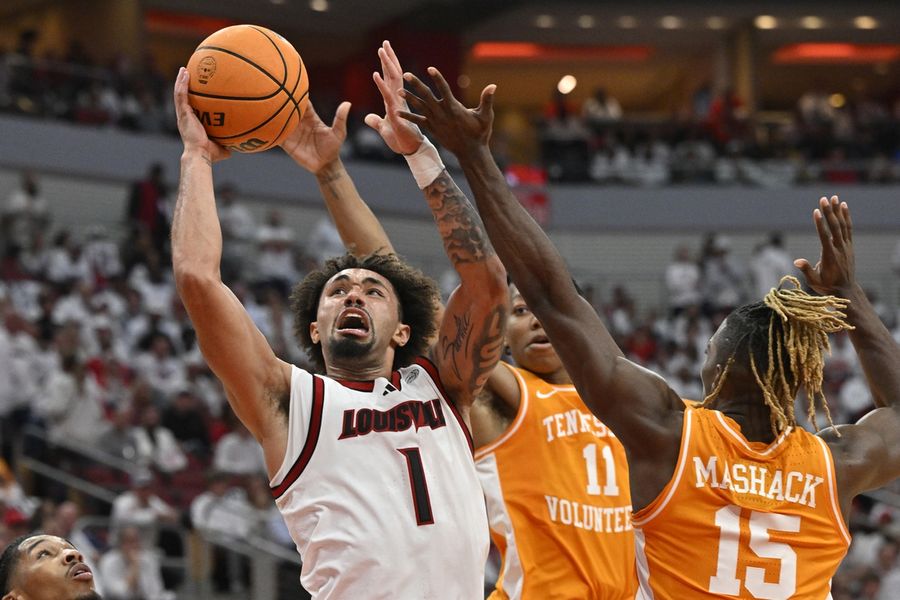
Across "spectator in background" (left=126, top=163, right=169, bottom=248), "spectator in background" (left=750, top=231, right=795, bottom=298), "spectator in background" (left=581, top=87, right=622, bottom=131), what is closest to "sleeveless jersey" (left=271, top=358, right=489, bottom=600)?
"spectator in background" (left=126, top=163, right=169, bottom=248)

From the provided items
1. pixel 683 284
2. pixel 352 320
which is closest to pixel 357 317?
pixel 352 320

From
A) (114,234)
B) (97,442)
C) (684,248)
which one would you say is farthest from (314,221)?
(97,442)

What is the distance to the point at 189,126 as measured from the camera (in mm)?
4414

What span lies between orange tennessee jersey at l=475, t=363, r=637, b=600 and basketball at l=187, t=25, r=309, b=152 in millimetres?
1474

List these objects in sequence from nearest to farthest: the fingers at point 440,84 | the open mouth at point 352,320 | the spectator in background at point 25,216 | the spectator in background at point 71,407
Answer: the fingers at point 440,84 < the open mouth at point 352,320 < the spectator in background at point 71,407 < the spectator in background at point 25,216

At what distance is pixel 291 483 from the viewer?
4199mm

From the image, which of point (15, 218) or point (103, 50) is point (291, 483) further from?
point (103, 50)

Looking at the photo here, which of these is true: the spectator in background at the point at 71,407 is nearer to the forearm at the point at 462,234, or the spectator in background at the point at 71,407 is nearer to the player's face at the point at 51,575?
the player's face at the point at 51,575

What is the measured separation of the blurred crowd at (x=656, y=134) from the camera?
70.9ft

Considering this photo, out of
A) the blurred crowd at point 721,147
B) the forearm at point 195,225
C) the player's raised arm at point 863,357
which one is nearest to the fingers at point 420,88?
the forearm at point 195,225

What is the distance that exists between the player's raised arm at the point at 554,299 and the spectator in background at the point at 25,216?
14.3 metres

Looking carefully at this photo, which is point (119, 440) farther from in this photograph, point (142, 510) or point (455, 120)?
point (455, 120)

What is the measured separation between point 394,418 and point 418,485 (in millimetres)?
237

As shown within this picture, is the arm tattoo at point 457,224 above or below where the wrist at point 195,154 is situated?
below
